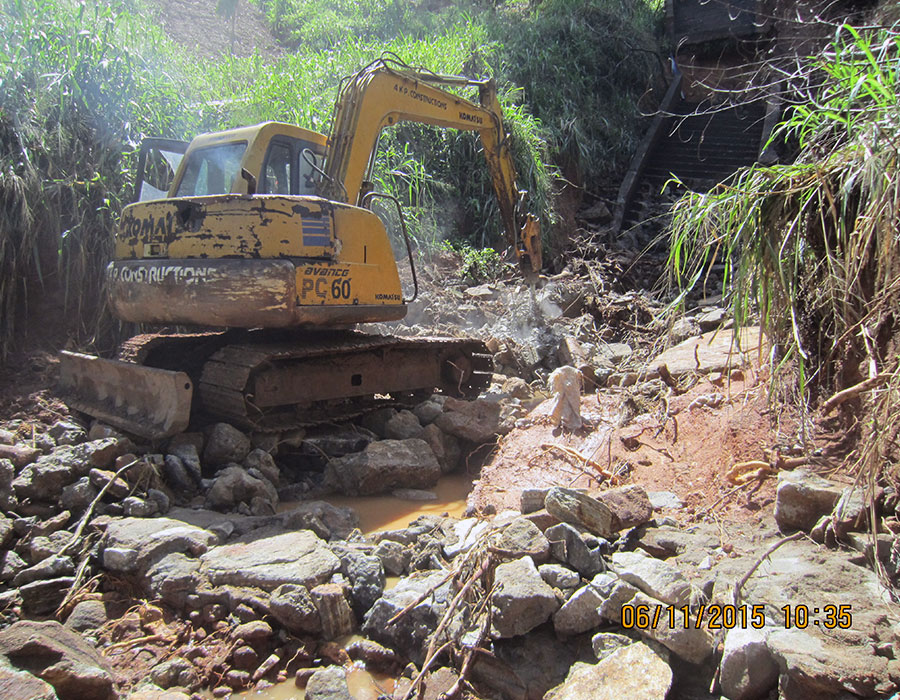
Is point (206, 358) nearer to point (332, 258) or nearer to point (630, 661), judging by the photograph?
point (332, 258)

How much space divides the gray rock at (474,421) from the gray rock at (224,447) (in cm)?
168

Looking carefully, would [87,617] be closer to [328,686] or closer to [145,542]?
[145,542]

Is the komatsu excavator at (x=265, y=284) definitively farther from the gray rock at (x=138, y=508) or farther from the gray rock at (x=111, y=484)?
the gray rock at (x=138, y=508)

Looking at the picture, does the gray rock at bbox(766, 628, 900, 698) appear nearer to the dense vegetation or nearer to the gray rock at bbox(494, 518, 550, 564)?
the gray rock at bbox(494, 518, 550, 564)

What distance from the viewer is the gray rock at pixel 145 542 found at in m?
3.65

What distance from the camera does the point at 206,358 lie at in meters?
6.54

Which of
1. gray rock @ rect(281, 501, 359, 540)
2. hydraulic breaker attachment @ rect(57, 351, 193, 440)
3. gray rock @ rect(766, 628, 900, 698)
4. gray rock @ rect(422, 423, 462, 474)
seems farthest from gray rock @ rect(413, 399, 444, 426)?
gray rock @ rect(766, 628, 900, 698)

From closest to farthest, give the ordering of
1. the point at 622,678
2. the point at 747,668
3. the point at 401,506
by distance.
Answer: the point at 747,668, the point at 622,678, the point at 401,506

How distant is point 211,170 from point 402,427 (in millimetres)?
2773

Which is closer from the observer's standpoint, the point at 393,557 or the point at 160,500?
the point at 393,557

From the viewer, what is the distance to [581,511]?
3209 mm

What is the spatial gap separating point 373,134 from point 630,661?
5.07m

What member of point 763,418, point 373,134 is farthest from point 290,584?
point 373,134
